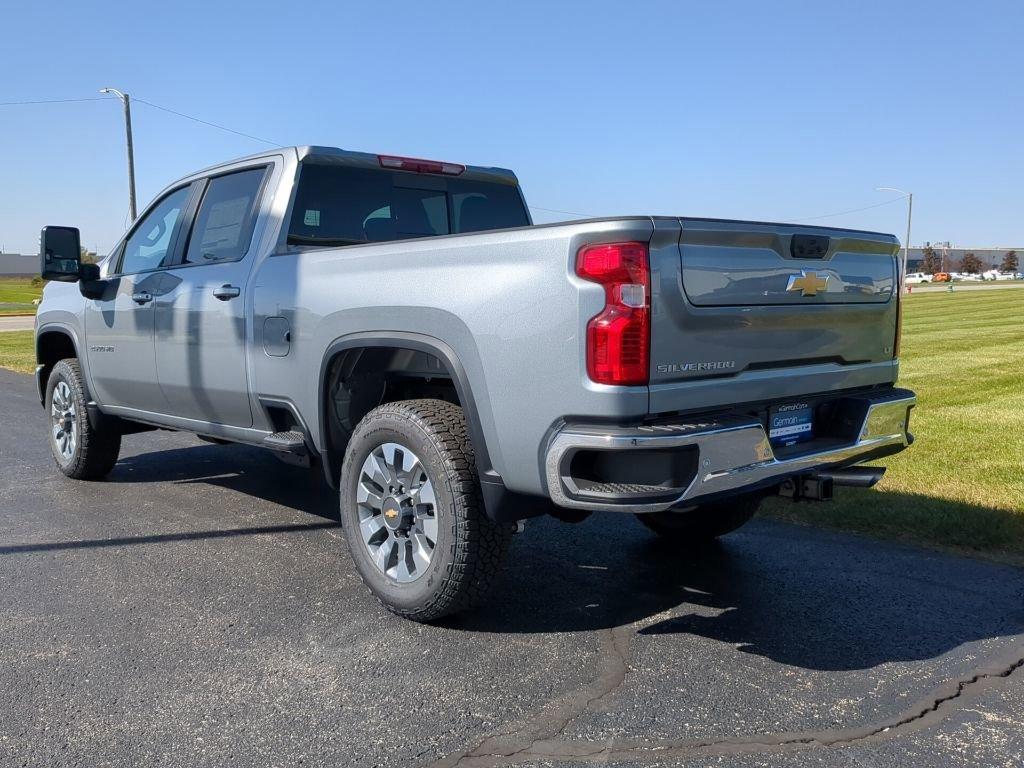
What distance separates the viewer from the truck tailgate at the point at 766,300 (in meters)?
3.31

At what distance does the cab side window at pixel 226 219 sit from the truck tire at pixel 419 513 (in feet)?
5.11

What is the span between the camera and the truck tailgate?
3307 millimetres

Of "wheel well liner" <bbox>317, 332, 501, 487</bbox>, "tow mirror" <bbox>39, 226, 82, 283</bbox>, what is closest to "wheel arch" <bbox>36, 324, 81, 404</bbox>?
"tow mirror" <bbox>39, 226, 82, 283</bbox>

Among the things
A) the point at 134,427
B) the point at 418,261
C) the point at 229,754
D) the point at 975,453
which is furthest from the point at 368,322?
the point at 975,453

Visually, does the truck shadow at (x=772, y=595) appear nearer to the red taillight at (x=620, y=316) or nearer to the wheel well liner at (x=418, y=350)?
the wheel well liner at (x=418, y=350)

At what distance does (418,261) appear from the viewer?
384 centimetres

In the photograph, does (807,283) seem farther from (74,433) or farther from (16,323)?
(16,323)

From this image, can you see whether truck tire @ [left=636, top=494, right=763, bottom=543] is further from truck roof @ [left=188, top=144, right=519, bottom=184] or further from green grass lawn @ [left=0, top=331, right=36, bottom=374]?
green grass lawn @ [left=0, top=331, right=36, bottom=374]

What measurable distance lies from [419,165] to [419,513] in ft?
7.91

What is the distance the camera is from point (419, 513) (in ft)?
12.8

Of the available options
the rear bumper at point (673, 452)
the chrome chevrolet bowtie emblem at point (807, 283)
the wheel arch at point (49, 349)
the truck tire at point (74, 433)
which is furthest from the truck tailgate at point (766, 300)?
the wheel arch at point (49, 349)

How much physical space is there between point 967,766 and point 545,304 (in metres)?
1.98

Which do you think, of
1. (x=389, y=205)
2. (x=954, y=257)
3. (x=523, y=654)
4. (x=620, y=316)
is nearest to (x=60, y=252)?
(x=389, y=205)

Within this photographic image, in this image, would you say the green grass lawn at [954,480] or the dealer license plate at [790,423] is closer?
the dealer license plate at [790,423]
